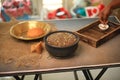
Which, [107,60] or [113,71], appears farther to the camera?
[113,71]

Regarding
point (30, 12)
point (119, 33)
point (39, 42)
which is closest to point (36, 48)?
point (39, 42)

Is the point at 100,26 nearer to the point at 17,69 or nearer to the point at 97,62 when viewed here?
the point at 97,62

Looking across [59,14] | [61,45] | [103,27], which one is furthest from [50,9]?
[61,45]

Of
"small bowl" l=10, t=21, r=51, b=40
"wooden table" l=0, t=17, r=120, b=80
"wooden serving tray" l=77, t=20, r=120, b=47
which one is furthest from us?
"small bowl" l=10, t=21, r=51, b=40

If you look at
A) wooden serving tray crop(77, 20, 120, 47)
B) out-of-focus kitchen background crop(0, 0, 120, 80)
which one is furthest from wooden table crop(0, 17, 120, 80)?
out-of-focus kitchen background crop(0, 0, 120, 80)

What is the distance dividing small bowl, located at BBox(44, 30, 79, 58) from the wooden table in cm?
4

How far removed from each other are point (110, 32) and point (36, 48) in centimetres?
57

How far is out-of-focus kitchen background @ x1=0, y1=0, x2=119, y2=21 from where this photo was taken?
8.80 feet

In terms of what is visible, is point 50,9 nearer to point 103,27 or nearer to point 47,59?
point 103,27

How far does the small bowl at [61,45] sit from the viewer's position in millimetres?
1306

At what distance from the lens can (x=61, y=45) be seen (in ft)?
4.36

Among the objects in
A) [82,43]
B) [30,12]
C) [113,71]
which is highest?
[82,43]

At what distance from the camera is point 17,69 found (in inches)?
49.6

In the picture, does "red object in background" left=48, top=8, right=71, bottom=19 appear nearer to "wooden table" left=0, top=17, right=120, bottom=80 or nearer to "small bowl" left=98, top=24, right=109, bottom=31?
"small bowl" left=98, top=24, right=109, bottom=31
